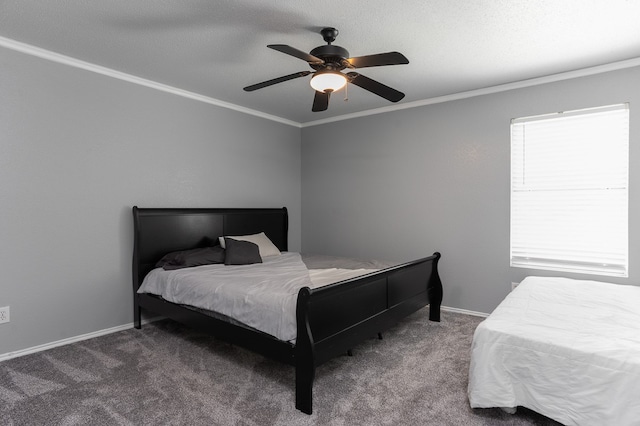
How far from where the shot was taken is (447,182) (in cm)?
405

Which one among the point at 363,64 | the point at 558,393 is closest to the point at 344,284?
the point at 558,393

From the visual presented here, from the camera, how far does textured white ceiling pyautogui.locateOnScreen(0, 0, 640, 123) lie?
2.24 meters

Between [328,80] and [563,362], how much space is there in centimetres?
215

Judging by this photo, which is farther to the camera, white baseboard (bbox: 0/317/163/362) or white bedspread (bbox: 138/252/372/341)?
white baseboard (bbox: 0/317/163/362)

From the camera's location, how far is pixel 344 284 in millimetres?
2361

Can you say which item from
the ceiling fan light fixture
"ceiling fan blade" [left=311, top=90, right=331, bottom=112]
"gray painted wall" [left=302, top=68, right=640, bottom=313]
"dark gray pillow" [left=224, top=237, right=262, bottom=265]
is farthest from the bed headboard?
the ceiling fan light fixture

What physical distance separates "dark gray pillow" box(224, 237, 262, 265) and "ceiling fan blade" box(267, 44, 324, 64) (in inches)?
81.1

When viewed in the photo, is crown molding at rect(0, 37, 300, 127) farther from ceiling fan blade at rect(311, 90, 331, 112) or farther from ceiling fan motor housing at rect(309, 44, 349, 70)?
ceiling fan motor housing at rect(309, 44, 349, 70)

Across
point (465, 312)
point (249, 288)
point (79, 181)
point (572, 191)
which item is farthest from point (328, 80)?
point (465, 312)

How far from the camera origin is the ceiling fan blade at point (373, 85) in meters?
2.50

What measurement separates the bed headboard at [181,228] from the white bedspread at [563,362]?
3.01 metres

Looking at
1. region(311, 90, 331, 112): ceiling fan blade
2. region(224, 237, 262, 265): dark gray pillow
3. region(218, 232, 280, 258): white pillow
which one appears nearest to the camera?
region(311, 90, 331, 112): ceiling fan blade

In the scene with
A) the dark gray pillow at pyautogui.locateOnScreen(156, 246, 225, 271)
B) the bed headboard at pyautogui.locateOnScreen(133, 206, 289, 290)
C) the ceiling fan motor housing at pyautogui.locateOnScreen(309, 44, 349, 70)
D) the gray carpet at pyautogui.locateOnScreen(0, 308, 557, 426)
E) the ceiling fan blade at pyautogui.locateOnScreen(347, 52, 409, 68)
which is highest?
the ceiling fan motor housing at pyautogui.locateOnScreen(309, 44, 349, 70)

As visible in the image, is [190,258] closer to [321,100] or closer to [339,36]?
[321,100]
